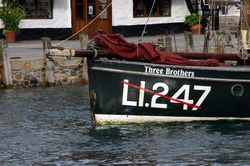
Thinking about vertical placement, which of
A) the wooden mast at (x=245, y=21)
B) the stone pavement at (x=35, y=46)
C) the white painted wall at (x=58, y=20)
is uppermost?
the wooden mast at (x=245, y=21)

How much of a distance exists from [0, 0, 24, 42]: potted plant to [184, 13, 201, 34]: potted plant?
1074 centimetres

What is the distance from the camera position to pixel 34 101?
2438cm

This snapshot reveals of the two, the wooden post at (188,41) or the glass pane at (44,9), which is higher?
the glass pane at (44,9)

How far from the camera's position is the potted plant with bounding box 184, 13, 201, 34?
4439 centimetres

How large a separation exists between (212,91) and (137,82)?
177cm

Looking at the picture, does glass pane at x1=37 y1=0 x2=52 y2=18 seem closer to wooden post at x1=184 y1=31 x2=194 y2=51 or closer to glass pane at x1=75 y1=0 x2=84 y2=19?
glass pane at x1=75 y1=0 x2=84 y2=19

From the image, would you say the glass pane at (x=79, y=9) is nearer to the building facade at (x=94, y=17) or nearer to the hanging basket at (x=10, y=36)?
the building facade at (x=94, y=17)

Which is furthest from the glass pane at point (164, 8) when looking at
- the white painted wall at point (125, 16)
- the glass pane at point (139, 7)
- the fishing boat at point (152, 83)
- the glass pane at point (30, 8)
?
the fishing boat at point (152, 83)

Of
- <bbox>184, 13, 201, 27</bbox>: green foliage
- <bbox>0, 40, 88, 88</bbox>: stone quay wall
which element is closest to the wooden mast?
<bbox>0, 40, 88, 88</bbox>: stone quay wall

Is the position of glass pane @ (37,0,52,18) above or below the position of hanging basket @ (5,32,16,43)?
above

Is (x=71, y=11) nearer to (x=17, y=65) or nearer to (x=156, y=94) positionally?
(x=17, y=65)

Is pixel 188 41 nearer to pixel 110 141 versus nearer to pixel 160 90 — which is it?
pixel 160 90

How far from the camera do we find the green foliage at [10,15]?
3741cm

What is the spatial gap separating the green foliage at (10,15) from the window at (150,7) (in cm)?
759
